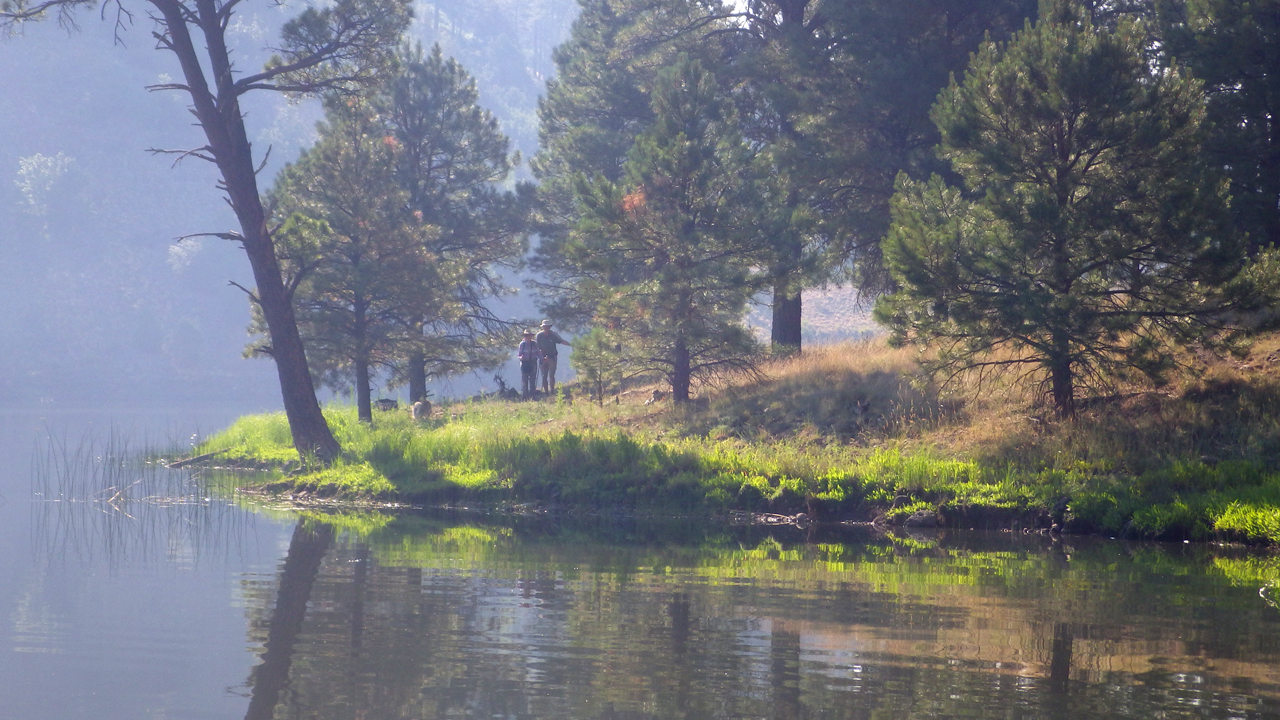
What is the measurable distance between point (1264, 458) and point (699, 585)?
27.5 ft

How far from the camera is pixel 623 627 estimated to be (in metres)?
7.27

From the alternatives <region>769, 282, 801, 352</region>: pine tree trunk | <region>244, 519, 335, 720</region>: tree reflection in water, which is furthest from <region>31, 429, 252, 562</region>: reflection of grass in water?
<region>769, 282, 801, 352</region>: pine tree trunk

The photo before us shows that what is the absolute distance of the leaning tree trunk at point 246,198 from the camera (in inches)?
699

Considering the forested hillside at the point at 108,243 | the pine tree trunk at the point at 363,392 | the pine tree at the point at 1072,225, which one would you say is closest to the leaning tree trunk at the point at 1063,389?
the pine tree at the point at 1072,225

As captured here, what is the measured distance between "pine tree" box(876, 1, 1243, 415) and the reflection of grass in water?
31.3ft

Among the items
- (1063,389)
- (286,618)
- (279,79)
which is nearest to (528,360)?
(279,79)

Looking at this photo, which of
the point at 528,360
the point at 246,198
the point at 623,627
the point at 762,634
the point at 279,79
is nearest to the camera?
the point at 762,634

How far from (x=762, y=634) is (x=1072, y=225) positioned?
31.5ft

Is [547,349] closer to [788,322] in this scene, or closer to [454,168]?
[788,322]

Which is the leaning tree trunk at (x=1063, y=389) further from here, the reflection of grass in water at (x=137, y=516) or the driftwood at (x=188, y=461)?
the driftwood at (x=188, y=461)

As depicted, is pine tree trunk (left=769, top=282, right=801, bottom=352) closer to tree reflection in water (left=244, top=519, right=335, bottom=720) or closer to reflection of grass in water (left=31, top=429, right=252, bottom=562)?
reflection of grass in water (left=31, top=429, right=252, bottom=562)

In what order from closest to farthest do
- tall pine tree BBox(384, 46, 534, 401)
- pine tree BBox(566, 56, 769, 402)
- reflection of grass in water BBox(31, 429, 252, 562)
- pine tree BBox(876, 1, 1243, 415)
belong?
1. reflection of grass in water BBox(31, 429, 252, 562)
2. pine tree BBox(876, 1, 1243, 415)
3. pine tree BBox(566, 56, 769, 402)
4. tall pine tree BBox(384, 46, 534, 401)

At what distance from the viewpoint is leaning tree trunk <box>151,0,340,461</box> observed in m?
17.8

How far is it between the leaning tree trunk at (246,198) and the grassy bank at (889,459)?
3.22ft
